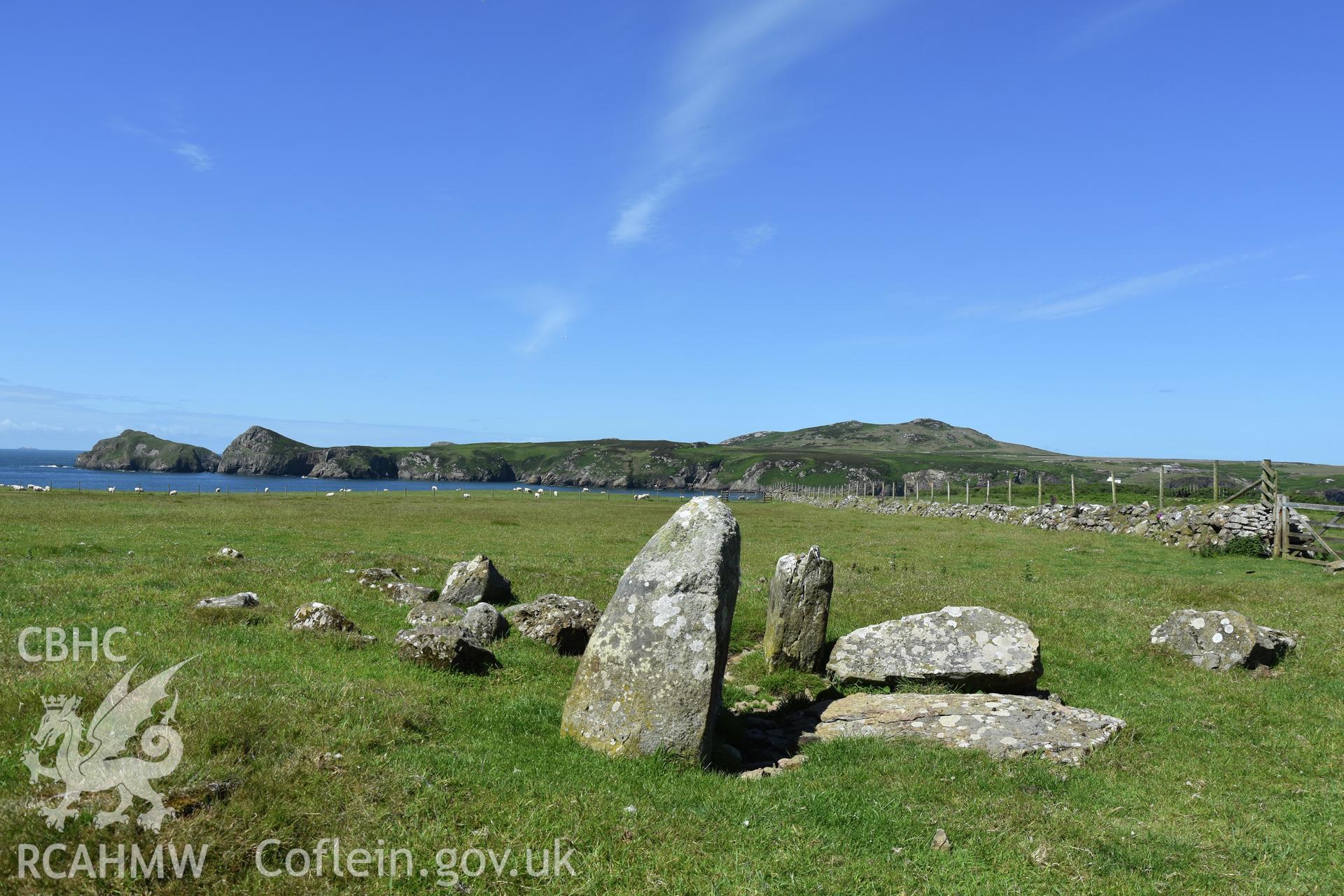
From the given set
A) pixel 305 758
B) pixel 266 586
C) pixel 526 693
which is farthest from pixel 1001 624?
pixel 266 586

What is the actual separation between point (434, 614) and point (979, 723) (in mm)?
11342

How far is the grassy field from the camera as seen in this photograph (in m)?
6.71

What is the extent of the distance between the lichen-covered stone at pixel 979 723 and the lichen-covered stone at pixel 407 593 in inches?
444

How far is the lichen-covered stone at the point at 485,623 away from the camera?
14664 millimetres

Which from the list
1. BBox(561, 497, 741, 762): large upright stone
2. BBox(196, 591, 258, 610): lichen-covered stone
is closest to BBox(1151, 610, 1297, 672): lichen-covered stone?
BBox(561, 497, 741, 762): large upright stone

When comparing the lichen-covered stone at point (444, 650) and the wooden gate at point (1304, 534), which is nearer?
the lichen-covered stone at point (444, 650)

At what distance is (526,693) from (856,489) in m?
152

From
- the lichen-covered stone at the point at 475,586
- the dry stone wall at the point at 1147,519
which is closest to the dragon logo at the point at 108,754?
the lichen-covered stone at the point at 475,586

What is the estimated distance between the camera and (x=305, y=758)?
7.58m

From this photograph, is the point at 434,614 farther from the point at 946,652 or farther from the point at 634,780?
the point at 946,652

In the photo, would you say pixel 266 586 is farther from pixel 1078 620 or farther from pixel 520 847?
pixel 1078 620

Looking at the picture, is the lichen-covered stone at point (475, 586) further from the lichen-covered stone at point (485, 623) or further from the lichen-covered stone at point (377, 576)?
the lichen-covered stone at point (485, 623)

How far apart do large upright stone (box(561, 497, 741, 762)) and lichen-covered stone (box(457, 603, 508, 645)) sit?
5268mm

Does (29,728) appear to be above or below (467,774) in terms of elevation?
above
